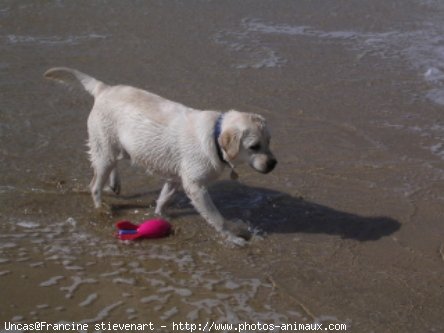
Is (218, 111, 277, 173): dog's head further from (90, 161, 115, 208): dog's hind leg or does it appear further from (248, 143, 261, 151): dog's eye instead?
(90, 161, 115, 208): dog's hind leg

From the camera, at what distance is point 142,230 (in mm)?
5492

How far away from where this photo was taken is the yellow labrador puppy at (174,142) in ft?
17.7

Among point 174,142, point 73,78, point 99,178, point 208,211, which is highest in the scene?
point 73,78

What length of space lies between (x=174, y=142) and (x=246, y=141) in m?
0.65

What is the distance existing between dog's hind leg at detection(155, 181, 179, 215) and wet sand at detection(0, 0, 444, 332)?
0.48 feet

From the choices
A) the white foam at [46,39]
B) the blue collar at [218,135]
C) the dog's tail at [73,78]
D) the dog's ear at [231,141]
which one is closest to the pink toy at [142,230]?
the blue collar at [218,135]

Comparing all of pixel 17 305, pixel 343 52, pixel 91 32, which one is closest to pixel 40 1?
pixel 91 32

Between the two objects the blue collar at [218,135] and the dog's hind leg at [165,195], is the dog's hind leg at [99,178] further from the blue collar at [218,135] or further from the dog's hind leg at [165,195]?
the blue collar at [218,135]

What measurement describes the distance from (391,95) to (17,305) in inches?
229

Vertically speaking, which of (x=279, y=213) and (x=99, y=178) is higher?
(x=99, y=178)

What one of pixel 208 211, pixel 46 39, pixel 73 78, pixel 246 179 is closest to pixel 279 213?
pixel 246 179

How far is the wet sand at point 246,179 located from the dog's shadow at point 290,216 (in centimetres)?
2

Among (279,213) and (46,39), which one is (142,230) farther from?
(46,39)

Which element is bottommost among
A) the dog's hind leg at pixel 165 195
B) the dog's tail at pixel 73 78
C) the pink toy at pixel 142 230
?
the pink toy at pixel 142 230
